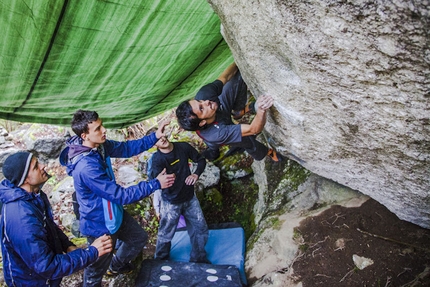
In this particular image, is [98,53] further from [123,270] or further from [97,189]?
[123,270]

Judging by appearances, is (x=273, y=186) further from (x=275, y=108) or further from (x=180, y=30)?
(x=180, y=30)

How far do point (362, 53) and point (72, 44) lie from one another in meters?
3.06

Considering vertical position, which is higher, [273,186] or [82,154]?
[82,154]

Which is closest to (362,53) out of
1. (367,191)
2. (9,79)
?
(367,191)

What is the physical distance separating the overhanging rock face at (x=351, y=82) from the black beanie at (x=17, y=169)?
8.36 feet

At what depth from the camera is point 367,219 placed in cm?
420

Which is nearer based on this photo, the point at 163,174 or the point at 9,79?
the point at 9,79

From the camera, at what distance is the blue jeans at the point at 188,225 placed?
4.98 meters

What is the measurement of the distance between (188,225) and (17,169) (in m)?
2.98

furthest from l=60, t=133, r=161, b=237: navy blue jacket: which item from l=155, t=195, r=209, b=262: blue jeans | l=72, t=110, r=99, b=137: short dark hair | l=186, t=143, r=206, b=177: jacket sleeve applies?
l=186, t=143, r=206, b=177: jacket sleeve

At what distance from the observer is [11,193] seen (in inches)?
123

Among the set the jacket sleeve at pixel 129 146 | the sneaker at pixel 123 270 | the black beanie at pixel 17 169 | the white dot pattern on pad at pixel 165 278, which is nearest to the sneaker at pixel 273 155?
the jacket sleeve at pixel 129 146

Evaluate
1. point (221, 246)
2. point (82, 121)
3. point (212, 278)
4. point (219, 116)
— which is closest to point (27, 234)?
point (82, 121)

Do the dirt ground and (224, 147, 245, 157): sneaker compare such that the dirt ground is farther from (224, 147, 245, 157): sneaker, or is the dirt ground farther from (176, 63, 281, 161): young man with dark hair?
(224, 147, 245, 157): sneaker
